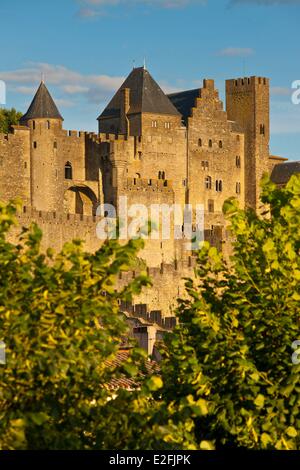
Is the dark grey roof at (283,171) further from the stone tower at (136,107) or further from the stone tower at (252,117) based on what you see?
the stone tower at (136,107)

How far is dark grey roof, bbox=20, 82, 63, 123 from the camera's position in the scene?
6788 cm

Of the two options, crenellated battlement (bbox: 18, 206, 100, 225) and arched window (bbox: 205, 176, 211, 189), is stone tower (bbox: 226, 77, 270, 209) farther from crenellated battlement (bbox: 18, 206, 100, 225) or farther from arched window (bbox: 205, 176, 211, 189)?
crenellated battlement (bbox: 18, 206, 100, 225)

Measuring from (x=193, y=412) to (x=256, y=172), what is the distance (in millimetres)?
63825

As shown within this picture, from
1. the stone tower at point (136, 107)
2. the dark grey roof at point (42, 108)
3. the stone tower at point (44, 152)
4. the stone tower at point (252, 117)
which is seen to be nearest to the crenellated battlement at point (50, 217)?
the stone tower at point (44, 152)

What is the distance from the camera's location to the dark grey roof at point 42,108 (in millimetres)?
67875

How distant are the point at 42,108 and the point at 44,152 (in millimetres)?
2422

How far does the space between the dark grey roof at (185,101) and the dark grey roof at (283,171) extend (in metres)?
6.97

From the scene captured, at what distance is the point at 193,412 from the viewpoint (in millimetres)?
15461

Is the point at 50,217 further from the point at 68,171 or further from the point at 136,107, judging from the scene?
the point at 136,107

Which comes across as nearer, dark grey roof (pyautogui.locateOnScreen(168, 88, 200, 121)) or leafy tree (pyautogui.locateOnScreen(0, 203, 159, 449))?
leafy tree (pyautogui.locateOnScreen(0, 203, 159, 449))

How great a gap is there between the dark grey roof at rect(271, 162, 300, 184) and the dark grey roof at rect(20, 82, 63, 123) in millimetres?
16523

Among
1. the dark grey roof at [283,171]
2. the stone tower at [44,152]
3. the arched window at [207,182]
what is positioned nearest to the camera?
the stone tower at [44,152]

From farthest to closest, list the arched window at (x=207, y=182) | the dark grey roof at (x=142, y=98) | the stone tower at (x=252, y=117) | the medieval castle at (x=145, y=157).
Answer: the stone tower at (x=252, y=117)
the arched window at (x=207, y=182)
the dark grey roof at (x=142, y=98)
the medieval castle at (x=145, y=157)

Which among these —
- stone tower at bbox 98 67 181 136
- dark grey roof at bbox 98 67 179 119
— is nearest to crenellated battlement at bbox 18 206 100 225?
stone tower at bbox 98 67 181 136
